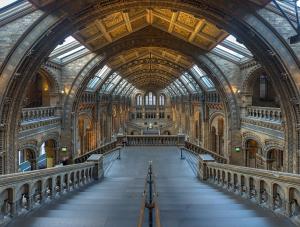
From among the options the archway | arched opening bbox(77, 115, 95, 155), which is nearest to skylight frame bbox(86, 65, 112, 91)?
arched opening bbox(77, 115, 95, 155)

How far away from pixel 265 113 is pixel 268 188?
11.1 meters

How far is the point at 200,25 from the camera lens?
14891 mm

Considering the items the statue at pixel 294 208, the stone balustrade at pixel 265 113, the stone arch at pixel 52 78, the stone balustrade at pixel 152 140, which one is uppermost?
the stone arch at pixel 52 78

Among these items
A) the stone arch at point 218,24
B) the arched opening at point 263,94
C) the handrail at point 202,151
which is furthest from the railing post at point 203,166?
the arched opening at point 263,94

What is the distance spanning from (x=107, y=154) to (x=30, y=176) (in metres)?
12.2

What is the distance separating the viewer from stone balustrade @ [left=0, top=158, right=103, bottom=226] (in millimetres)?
5195

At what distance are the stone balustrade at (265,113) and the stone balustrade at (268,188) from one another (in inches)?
271

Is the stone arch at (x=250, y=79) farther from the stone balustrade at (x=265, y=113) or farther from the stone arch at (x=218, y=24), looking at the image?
the stone arch at (x=218, y=24)

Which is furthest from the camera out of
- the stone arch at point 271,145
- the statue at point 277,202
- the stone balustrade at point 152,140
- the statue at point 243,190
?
the stone balustrade at point 152,140

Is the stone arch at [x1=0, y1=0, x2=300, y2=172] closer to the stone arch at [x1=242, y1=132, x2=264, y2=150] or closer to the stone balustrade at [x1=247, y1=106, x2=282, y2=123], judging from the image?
the stone balustrade at [x1=247, y1=106, x2=282, y2=123]

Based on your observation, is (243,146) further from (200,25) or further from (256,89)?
(200,25)

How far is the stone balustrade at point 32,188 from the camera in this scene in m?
5.19

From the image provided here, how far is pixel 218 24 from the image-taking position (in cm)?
1208

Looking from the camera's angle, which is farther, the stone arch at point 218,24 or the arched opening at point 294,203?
the stone arch at point 218,24
